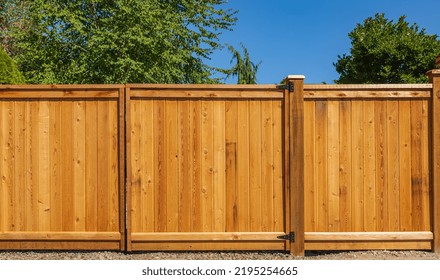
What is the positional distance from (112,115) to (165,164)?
2.77ft

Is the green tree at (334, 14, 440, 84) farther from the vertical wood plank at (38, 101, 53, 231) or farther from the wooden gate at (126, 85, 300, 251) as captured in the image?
the vertical wood plank at (38, 101, 53, 231)

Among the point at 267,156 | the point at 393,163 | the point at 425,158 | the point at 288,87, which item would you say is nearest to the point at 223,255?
the point at 267,156

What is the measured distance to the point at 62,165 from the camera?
5070mm

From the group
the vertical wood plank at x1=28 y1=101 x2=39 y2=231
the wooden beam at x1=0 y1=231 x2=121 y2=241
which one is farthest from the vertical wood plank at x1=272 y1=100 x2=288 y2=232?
the vertical wood plank at x1=28 y1=101 x2=39 y2=231

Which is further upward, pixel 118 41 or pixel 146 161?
pixel 118 41

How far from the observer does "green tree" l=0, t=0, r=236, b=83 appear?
543 inches

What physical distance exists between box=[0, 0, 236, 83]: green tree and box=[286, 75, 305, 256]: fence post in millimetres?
8914

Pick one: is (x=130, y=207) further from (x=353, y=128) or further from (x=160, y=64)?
(x=160, y=64)

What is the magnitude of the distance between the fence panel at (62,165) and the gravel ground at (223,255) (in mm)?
112

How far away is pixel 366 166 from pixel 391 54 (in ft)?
44.4

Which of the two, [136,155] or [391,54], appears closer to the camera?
[136,155]

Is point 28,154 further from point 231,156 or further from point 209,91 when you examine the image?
point 231,156

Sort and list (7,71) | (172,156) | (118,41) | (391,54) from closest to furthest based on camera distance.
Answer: (172,156)
(7,71)
(118,41)
(391,54)

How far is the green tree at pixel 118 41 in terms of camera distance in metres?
13.8
